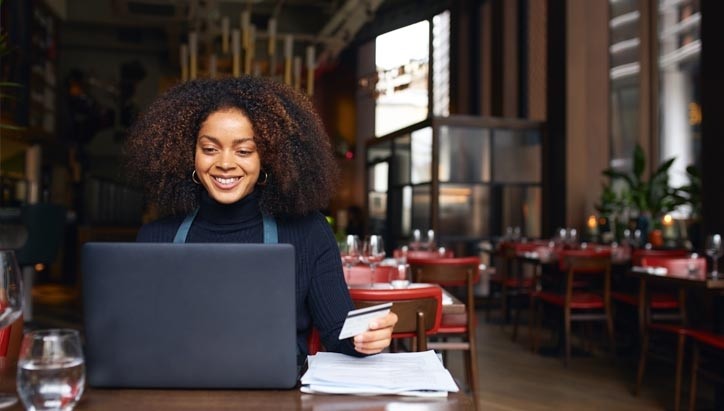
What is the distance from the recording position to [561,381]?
14.2ft

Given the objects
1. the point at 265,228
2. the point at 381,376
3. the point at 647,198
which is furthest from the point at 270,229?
the point at 647,198

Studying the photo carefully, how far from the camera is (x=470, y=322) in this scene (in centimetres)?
353

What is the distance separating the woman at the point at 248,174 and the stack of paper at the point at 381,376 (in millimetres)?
194

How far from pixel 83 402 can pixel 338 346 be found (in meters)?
0.49

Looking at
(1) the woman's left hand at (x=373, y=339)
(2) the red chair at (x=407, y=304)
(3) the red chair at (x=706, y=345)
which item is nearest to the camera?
(1) the woman's left hand at (x=373, y=339)

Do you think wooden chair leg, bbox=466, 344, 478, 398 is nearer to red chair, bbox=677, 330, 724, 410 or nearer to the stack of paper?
red chair, bbox=677, 330, 724, 410

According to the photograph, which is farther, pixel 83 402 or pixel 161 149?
pixel 161 149

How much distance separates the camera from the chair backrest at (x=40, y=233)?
19.6 feet

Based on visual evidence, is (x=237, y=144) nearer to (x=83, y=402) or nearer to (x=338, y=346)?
(x=338, y=346)

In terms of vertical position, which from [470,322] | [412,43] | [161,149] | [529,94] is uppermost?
[412,43]

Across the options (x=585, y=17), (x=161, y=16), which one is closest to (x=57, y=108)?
(x=161, y=16)

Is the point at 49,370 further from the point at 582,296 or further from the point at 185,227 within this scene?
the point at 582,296

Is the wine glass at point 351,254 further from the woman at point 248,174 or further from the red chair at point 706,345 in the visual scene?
the red chair at point 706,345

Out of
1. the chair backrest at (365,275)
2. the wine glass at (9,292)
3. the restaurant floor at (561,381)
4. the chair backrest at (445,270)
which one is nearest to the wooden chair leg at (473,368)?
the restaurant floor at (561,381)
